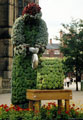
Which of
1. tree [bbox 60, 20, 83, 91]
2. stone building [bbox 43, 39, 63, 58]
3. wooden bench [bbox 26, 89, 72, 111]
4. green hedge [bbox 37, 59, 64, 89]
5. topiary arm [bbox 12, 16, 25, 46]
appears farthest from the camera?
stone building [bbox 43, 39, 63, 58]

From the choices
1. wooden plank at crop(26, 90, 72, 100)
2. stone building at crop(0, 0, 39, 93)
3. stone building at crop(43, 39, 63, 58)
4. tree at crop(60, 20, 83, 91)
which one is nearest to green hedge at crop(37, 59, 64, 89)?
wooden plank at crop(26, 90, 72, 100)

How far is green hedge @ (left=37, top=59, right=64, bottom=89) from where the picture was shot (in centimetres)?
853

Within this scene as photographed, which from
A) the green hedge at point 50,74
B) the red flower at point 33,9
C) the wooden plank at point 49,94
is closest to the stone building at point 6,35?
the red flower at point 33,9

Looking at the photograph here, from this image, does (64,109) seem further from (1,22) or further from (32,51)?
(1,22)

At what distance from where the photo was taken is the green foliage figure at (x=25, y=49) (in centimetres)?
925

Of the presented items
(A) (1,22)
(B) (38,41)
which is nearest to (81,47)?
(A) (1,22)

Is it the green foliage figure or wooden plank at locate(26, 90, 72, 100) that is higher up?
the green foliage figure

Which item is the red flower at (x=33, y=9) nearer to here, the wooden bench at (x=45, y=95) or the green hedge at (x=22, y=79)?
the green hedge at (x=22, y=79)

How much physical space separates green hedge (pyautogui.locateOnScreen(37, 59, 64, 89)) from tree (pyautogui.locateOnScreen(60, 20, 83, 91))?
22.7m

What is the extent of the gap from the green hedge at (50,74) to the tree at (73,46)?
74.4 feet

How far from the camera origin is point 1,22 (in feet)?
98.0

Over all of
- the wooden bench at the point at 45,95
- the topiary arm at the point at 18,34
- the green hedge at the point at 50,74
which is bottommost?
the wooden bench at the point at 45,95

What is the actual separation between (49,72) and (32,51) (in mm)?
804

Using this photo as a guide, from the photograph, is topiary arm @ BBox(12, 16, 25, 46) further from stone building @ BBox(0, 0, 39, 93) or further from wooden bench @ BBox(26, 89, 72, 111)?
stone building @ BBox(0, 0, 39, 93)
